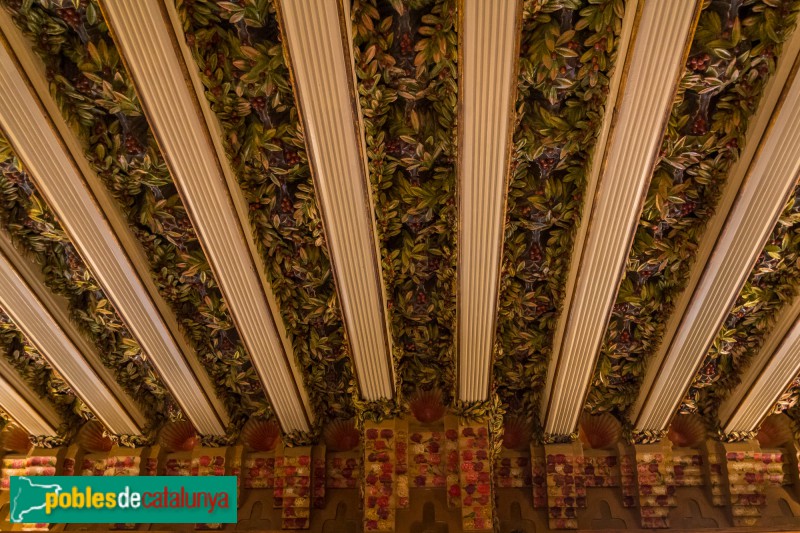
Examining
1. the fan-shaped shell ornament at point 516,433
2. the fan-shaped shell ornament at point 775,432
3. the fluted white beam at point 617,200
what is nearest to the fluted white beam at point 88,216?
the fan-shaped shell ornament at point 516,433

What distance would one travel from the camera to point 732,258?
180 inches

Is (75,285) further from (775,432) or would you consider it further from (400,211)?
(775,432)

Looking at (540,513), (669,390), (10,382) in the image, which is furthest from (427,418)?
(10,382)

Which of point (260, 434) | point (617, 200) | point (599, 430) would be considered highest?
point (617, 200)

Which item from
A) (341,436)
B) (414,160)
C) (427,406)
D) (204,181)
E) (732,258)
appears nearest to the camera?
(204,181)

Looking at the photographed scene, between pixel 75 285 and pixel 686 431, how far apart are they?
611 centimetres

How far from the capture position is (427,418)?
6.20m

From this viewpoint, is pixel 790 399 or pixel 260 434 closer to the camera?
pixel 790 399

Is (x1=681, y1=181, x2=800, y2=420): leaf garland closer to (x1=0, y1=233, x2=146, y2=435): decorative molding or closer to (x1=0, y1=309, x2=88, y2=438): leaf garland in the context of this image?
(x1=0, y1=233, x2=146, y2=435): decorative molding

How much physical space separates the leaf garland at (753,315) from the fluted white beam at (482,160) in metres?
2.01

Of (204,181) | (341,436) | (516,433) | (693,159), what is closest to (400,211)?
(204,181)

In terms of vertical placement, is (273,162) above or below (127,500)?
above

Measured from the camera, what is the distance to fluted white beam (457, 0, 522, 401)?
11.1 feet

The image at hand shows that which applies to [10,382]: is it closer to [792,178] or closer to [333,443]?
[333,443]
